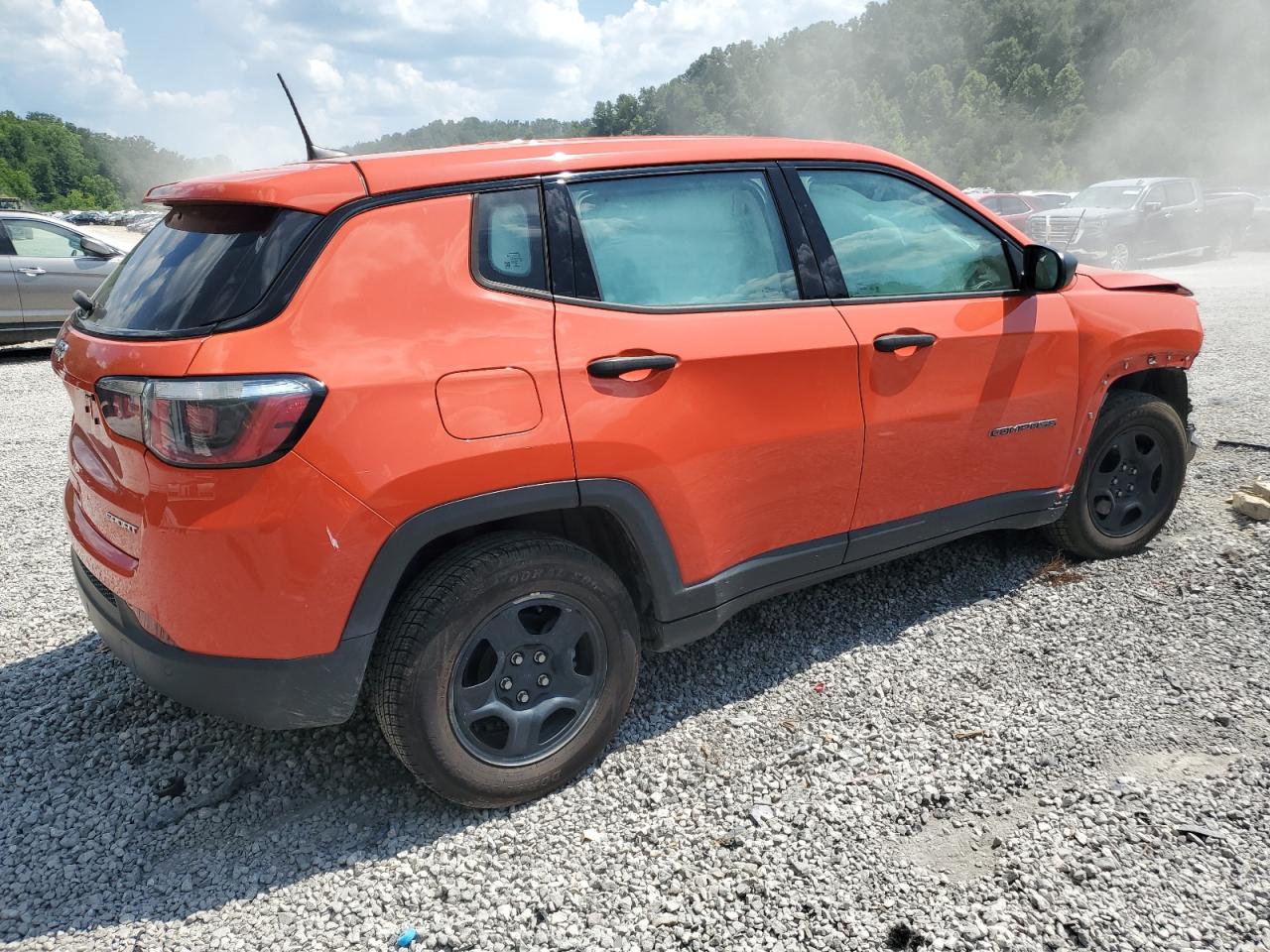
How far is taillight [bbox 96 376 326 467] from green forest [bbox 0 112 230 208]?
437 feet

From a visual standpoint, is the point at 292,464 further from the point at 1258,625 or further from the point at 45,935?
the point at 1258,625

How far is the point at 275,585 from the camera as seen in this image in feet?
7.31

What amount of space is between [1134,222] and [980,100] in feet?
210

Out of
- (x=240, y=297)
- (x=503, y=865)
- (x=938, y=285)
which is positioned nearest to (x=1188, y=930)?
(x=503, y=865)

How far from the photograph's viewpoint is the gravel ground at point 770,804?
227 cm

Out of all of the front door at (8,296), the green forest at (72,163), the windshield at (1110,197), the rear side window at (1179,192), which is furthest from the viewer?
the green forest at (72,163)

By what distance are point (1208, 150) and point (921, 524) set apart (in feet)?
192

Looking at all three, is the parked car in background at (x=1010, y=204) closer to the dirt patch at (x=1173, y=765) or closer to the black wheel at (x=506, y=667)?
the dirt patch at (x=1173, y=765)

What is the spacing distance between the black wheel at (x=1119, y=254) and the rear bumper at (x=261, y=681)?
60.1 ft

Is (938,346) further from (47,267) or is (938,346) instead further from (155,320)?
(47,267)

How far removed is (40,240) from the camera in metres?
10.3

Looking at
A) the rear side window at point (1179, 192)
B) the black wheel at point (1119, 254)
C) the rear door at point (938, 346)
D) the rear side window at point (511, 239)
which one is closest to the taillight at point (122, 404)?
the rear side window at point (511, 239)

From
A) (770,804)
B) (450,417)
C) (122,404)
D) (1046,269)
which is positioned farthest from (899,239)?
(122,404)

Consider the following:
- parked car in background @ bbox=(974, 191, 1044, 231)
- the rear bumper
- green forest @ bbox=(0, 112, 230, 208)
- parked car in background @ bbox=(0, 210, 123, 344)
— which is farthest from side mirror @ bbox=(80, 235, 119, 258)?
green forest @ bbox=(0, 112, 230, 208)
